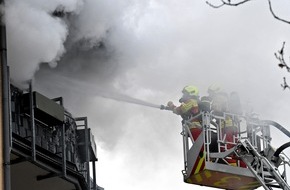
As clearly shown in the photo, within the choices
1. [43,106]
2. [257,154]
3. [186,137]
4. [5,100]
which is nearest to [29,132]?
[43,106]

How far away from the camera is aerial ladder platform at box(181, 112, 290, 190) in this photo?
1245 cm

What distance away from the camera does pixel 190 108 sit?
13586 millimetres

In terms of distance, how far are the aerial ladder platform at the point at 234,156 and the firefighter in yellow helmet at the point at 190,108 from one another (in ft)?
0.32

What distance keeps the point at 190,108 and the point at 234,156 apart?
1216mm

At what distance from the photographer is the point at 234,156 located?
Result: 502 inches

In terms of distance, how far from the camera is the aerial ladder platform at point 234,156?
1245 centimetres

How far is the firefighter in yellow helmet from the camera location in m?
13.4

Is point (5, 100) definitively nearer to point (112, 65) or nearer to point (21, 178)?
point (21, 178)

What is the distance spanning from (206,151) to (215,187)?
0.79 m

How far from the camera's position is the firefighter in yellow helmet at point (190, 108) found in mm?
13430

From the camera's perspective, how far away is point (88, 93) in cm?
1750

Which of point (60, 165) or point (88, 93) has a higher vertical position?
point (88, 93)

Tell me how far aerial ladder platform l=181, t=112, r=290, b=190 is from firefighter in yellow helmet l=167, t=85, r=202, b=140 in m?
0.10

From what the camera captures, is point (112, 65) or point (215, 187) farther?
point (112, 65)
